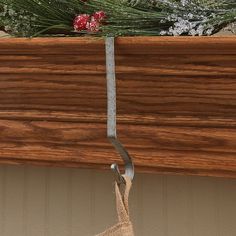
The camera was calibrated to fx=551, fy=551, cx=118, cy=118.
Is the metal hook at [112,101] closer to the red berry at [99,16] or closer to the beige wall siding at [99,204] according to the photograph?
the red berry at [99,16]

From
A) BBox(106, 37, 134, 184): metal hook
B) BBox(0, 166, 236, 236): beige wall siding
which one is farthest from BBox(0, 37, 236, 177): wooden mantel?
BBox(0, 166, 236, 236): beige wall siding

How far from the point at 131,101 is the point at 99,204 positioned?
27 centimetres

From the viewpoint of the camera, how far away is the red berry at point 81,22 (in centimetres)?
64

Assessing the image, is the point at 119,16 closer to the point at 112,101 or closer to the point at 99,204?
the point at 112,101

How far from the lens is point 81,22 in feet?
2.09

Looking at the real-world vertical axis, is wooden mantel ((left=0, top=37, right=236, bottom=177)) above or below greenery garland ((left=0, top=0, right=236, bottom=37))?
below

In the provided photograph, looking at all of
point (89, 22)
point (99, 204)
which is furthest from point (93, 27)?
point (99, 204)

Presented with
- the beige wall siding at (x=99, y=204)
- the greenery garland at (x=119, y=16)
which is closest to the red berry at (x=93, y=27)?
the greenery garland at (x=119, y=16)

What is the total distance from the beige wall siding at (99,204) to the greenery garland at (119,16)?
0.25m

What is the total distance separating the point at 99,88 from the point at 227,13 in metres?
0.17

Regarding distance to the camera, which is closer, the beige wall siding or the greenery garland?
the greenery garland

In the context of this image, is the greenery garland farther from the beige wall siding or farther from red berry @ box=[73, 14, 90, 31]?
the beige wall siding

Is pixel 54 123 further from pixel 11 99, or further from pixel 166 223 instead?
pixel 166 223

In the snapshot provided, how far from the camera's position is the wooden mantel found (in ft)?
1.94
